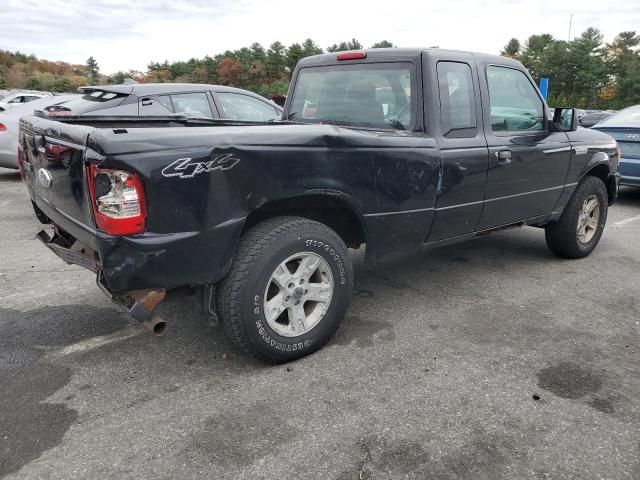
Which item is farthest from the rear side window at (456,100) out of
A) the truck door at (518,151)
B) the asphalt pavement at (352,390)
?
the asphalt pavement at (352,390)

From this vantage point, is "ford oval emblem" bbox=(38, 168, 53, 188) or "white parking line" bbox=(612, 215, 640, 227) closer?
"ford oval emblem" bbox=(38, 168, 53, 188)

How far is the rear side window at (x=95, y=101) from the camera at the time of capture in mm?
6344

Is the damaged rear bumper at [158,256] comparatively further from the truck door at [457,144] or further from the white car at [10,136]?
the white car at [10,136]

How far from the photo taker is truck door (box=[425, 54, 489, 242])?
3500 millimetres

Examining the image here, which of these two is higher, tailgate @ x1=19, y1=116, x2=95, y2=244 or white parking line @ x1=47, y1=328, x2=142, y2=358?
tailgate @ x1=19, y1=116, x2=95, y2=244

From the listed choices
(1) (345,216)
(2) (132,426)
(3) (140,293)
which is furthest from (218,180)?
(2) (132,426)

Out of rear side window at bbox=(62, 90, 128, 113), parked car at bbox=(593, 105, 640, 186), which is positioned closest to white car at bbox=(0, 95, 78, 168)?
rear side window at bbox=(62, 90, 128, 113)

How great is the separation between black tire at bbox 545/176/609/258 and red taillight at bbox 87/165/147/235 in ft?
13.0

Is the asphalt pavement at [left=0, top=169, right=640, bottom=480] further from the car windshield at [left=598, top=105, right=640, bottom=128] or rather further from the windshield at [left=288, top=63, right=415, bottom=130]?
the car windshield at [left=598, top=105, right=640, bottom=128]

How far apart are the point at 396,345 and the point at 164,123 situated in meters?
2.32

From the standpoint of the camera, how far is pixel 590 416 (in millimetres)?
2559

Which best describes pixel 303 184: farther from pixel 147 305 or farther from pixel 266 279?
pixel 147 305

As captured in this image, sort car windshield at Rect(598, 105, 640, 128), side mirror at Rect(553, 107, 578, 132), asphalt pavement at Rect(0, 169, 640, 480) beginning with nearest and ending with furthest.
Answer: asphalt pavement at Rect(0, 169, 640, 480) < side mirror at Rect(553, 107, 578, 132) < car windshield at Rect(598, 105, 640, 128)

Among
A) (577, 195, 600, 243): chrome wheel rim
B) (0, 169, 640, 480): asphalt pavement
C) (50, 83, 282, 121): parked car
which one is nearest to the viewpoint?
(0, 169, 640, 480): asphalt pavement
